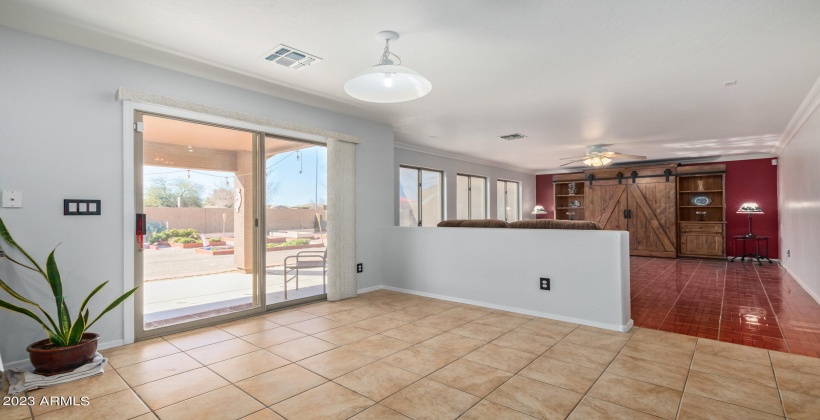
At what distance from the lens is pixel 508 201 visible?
1084cm

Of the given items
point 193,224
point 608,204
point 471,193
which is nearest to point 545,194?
point 608,204

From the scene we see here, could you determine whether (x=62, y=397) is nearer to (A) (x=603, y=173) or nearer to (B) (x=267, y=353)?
(B) (x=267, y=353)

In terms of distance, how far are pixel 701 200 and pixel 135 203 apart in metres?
10.8

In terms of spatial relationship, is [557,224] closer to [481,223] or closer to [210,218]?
[481,223]

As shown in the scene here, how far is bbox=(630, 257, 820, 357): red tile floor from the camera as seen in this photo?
3.28 metres

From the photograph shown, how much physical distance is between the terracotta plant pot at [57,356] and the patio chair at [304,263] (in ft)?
6.39

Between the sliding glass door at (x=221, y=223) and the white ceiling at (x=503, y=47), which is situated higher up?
the white ceiling at (x=503, y=47)

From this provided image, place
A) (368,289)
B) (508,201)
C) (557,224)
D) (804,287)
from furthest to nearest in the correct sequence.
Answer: (508,201)
(368,289)
(804,287)
(557,224)

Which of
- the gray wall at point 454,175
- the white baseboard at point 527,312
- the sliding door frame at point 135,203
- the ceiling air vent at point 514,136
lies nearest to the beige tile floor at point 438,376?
the white baseboard at point 527,312

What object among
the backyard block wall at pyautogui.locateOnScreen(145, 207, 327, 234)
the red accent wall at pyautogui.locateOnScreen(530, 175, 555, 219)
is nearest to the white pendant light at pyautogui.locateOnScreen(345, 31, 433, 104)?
the backyard block wall at pyautogui.locateOnScreen(145, 207, 327, 234)

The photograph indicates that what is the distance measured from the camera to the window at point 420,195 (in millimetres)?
7453

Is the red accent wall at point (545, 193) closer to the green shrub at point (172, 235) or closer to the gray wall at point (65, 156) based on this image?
the green shrub at point (172, 235)

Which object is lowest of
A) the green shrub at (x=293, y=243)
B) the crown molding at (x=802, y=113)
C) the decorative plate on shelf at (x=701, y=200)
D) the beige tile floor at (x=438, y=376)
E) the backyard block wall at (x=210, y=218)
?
the beige tile floor at (x=438, y=376)

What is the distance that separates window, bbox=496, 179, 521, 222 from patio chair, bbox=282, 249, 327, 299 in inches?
254
